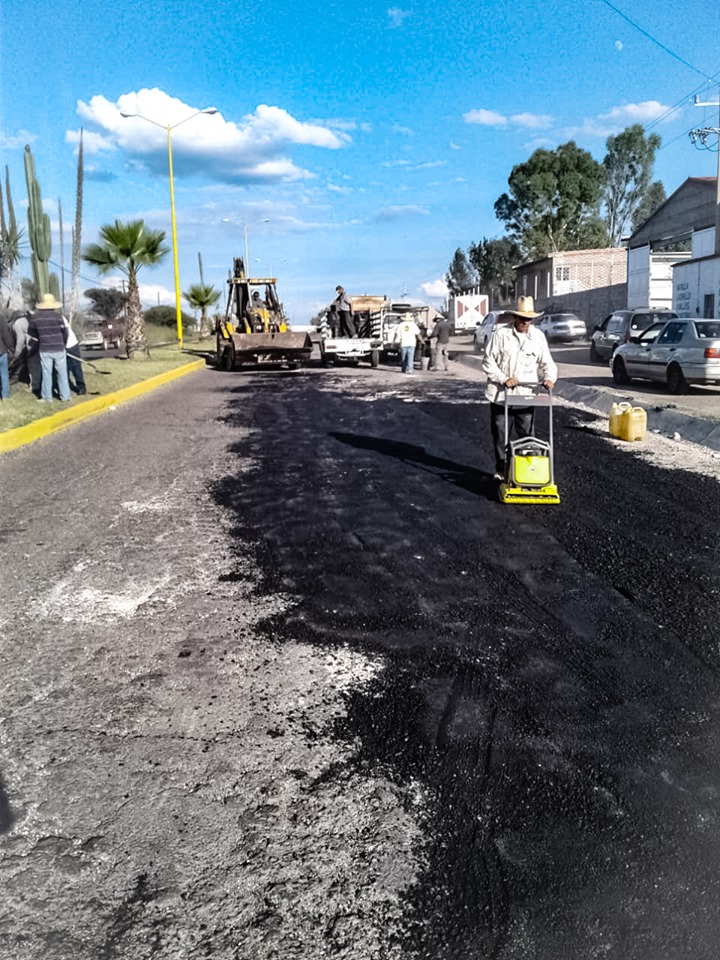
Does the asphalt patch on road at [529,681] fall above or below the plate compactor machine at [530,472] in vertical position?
below

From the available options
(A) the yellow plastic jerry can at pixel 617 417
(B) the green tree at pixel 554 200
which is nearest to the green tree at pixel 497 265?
(B) the green tree at pixel 554 200

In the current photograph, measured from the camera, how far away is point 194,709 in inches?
150

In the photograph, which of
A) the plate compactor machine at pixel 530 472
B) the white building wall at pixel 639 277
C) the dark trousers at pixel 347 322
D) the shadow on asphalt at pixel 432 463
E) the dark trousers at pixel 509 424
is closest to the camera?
the plate compactor machine at pixel 530 472

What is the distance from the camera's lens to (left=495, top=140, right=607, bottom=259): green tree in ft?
217

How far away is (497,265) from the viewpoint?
85.2m

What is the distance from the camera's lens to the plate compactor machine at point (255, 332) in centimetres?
2523

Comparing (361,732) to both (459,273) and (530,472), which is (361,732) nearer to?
(530,472)

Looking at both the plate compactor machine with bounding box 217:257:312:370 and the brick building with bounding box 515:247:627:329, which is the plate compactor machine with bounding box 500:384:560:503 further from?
the brick building with bounding box 515:247:627:329

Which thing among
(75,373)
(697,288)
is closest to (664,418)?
(75,373)

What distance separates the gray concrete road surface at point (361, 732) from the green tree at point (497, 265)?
75.0m

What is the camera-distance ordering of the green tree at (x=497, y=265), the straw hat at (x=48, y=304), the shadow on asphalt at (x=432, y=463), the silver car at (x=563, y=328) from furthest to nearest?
the green tree at (x=497, y=265)
the silver car at (x=563, y=328)
the straw hat at (x=48, y=304)
the shadow on asphalt at (x=432, y=463)

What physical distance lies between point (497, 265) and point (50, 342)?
75461 mm

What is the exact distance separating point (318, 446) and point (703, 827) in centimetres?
860

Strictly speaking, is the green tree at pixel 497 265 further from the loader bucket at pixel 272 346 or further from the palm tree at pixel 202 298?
the loader bucket at pixel 272 346
